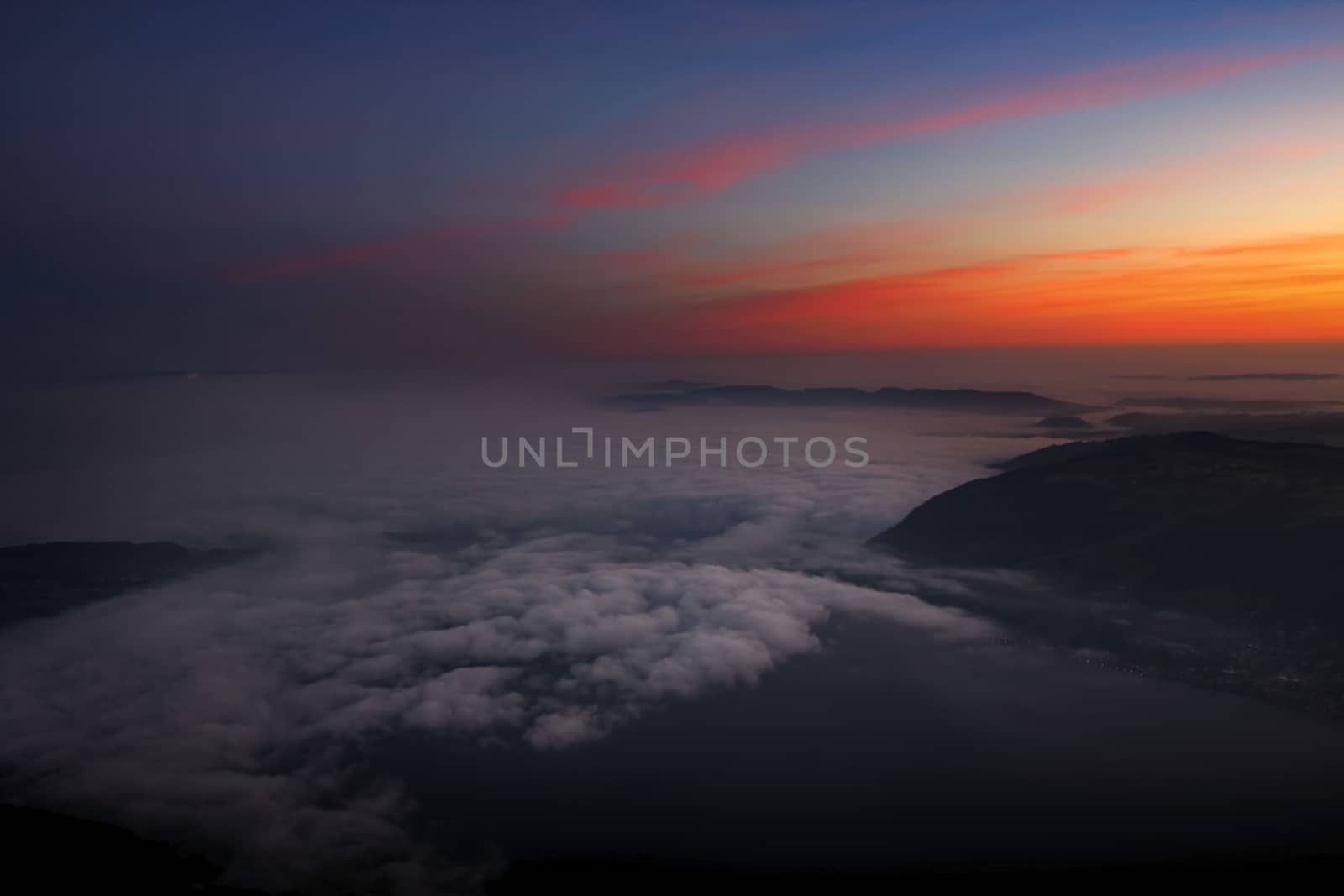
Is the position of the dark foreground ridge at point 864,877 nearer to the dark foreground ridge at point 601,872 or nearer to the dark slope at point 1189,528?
the dark foreground ridge at point 601,872

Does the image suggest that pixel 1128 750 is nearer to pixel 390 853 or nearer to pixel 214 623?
pixel 390 853

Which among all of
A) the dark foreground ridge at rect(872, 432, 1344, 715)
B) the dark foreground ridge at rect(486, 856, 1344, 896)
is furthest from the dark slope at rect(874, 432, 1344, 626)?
the dark foreground ridge at rect(486, 856, 1344, 896)

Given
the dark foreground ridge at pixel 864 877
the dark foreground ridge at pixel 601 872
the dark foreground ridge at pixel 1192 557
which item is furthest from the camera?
the dark foreground ridge at pixel 1192 557

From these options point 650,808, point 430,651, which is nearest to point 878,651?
point 650,808

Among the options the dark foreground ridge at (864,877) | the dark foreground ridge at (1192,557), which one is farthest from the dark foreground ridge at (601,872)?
the dark foreground ridge at (1192,557)

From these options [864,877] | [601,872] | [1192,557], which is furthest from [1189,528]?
[601,872]

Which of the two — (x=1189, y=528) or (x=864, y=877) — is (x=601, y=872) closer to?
(x=864, y=877)
